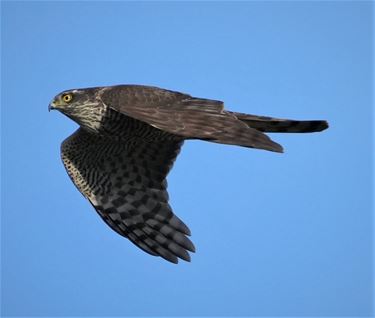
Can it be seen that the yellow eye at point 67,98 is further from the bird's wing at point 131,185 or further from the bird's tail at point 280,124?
the bird's tail at point 280,124

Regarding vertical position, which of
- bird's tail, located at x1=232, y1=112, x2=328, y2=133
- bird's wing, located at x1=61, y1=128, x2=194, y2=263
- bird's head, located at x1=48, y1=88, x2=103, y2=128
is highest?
bird's tail, located at x1=232, y1=112, x2=328, y2=133

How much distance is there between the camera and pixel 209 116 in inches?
402

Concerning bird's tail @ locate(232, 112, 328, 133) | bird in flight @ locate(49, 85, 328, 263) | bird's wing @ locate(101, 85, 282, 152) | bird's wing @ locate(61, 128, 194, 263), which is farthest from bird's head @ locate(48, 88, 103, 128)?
bird's tail @ locate(232, 112, 328, 133)

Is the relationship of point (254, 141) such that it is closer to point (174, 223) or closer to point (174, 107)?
point (174, 107)

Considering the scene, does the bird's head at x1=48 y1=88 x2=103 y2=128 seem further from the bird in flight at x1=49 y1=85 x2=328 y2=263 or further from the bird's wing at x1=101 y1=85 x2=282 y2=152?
the bird's wing at x1=101 y1=85 x2=282 y2=152

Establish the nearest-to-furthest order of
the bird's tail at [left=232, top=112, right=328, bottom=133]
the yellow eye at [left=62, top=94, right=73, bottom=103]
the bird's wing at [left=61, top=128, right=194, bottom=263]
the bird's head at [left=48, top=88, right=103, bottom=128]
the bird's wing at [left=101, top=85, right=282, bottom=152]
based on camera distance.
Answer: the bird's wing at [left=101, top=85, right=282, bottom=152], the bird's tail at [left=232, top=112, right=328, bottom=133], the bird's head at [left=48, top=88, right=103, bottom=128], the yellow eye at [left=62, top=94, right=73, bottom=103], the bird's wing at [left=61, top=128, right=194, bottom=263]

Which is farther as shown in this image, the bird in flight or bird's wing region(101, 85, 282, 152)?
the bird in flight

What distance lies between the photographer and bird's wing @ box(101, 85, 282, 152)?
30.7ft

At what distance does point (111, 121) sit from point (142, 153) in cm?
119

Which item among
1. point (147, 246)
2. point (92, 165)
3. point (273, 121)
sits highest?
point (273, 121)

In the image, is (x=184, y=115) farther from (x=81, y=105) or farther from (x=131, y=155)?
(x=131, y=155)

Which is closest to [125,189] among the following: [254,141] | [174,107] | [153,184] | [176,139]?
[153,184]

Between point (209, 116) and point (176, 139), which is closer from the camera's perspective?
point (209, 116)

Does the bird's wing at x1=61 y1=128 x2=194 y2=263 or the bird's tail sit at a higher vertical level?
the bird's tail
